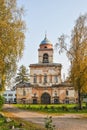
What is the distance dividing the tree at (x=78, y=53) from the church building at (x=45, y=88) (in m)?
35.9

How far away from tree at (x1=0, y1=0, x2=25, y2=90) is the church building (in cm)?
5251

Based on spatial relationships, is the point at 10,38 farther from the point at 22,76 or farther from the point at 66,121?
the point at 22,76

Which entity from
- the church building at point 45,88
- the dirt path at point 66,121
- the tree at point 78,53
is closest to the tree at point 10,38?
the dirt path at point 66,121

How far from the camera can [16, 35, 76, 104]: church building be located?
77375 mm

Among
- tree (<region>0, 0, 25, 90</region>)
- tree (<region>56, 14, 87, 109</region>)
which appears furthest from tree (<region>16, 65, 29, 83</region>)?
tree (<region>0, 0, 25, 90</region>)

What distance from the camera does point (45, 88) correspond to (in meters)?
77.5

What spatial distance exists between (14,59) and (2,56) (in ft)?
4.90

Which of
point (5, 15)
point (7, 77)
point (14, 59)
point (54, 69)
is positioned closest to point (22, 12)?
point (5, 15)

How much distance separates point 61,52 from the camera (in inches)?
1657

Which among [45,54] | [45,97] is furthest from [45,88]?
[45,54]

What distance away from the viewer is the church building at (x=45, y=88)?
77.4m

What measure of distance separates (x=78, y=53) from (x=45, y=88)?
3839 cm

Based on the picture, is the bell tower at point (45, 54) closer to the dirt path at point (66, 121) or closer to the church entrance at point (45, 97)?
the church entrance at point (45, 97)

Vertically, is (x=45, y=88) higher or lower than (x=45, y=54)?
lower
